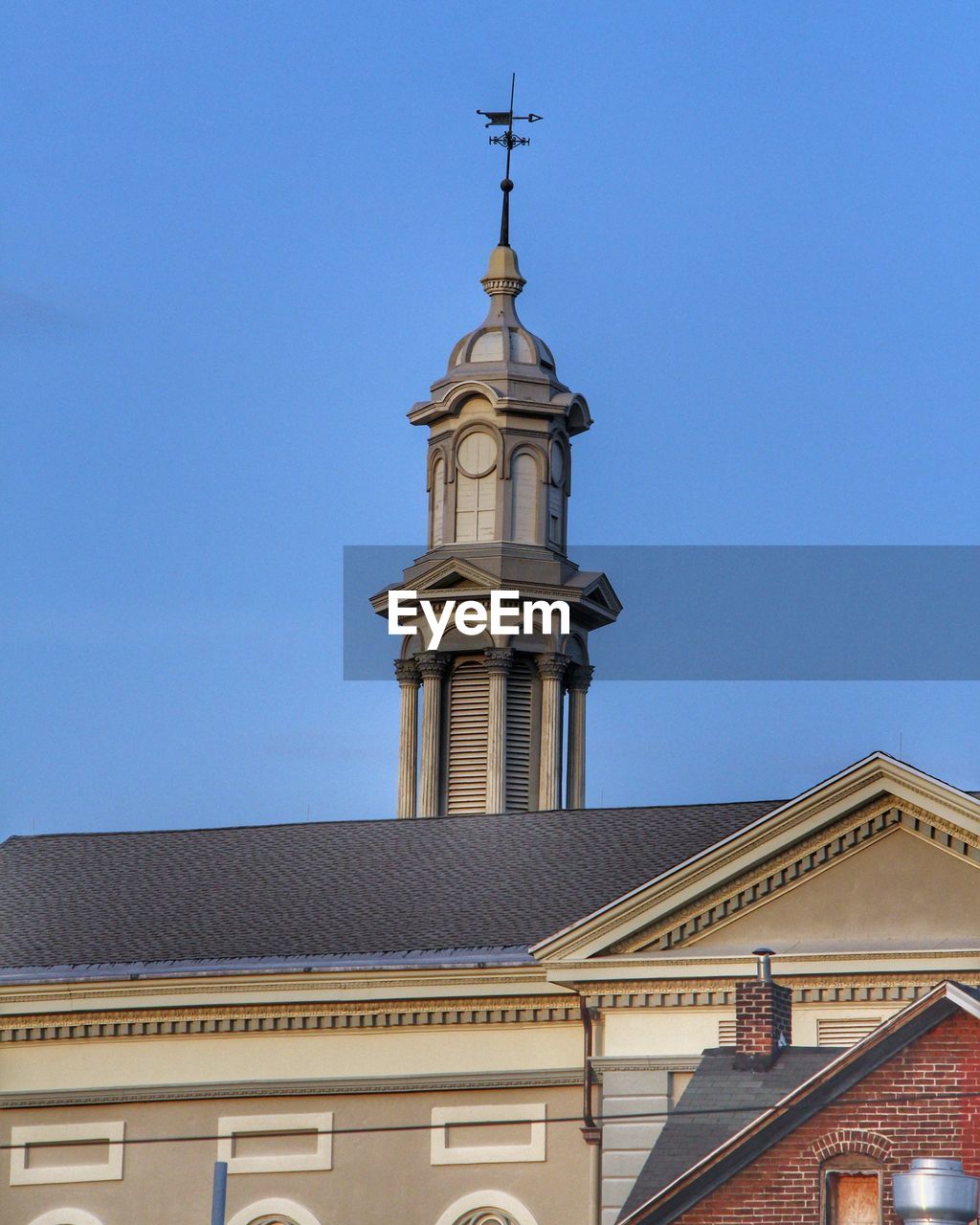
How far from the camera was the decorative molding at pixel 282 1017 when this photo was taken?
44375 mm

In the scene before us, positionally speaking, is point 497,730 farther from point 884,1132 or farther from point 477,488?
point 884,1132

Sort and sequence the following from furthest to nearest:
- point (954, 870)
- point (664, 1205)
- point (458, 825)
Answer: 1. point (458, 825)
2. point (954, 870)
3. point (664, 1205)

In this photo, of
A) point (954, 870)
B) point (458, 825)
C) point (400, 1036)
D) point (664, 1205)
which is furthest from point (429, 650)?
point (664, 1205)

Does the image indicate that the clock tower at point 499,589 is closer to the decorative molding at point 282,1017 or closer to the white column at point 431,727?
the white column at point 431,727

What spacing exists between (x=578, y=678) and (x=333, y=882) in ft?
34.7

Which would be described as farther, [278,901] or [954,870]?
[278,901]

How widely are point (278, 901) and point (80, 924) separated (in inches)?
122

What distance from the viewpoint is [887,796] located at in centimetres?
4225

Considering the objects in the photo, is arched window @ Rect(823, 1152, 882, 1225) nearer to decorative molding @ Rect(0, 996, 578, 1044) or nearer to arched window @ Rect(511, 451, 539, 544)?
decorative molding @ Rect(0, 996, 578, 1044)

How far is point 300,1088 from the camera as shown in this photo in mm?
45219

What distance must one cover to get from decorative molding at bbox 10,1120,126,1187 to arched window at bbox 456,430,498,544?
16.7 meters

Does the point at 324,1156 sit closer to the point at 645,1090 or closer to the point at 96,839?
the point at 645,1090

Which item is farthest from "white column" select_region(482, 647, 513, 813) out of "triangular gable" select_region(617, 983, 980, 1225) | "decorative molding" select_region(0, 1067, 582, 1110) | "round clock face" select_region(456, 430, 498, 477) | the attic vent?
"triangular gable" select_region(617, 983, 980, 1225)

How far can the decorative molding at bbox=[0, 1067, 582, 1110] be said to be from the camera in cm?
4422
